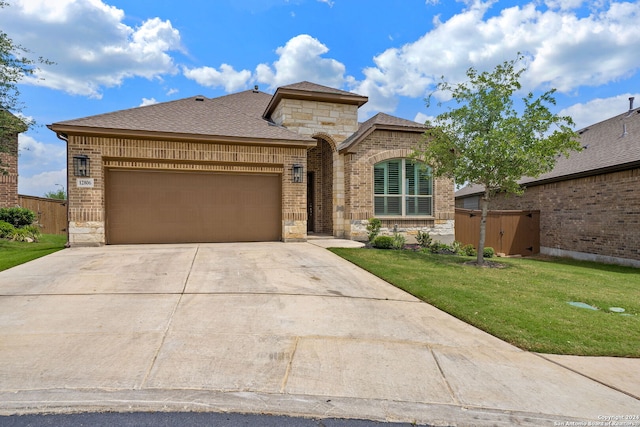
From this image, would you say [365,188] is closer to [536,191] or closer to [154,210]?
[154,210]

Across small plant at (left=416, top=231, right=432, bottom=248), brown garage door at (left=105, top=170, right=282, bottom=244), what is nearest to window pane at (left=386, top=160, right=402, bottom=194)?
small plant at (left=416, top=231, right=432, bottom=248)

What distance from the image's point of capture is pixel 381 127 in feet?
45.4

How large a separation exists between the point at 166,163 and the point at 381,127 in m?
7.75

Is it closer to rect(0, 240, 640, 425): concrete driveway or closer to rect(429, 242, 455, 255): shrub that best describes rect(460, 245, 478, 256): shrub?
rect(429, 242, 455, 255): shrub

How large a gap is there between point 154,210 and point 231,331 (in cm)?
876

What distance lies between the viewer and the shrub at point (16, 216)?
1582cm

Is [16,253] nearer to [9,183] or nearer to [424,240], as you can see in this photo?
[9,183]

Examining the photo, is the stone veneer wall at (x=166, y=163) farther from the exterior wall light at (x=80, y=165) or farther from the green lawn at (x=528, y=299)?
the green lawn at (x=528, y=299)

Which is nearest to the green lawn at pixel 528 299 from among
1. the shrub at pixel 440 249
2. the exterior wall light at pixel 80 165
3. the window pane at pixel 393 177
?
the shrub at pixel 440 249

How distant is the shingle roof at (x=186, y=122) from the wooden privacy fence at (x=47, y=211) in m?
10.4

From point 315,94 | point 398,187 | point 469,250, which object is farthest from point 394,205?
point 315,94

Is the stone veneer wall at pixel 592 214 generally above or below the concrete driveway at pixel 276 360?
above

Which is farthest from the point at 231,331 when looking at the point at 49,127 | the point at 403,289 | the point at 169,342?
the point at 49,127

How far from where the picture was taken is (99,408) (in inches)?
113
